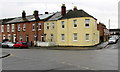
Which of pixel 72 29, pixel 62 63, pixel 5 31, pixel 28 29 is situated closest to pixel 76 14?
pixel 72 29

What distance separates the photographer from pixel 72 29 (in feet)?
134

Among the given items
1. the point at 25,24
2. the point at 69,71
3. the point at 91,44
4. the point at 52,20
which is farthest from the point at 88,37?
the point at 69,71

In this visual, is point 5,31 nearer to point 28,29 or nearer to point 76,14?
point 28,29

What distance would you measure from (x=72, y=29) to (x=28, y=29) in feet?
46.5

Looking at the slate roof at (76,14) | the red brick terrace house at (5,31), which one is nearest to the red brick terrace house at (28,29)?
the red brick terrace house at (5,31)

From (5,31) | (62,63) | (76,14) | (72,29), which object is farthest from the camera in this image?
(5,31)

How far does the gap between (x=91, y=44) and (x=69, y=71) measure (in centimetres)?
2966

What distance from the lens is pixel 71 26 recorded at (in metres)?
41.2

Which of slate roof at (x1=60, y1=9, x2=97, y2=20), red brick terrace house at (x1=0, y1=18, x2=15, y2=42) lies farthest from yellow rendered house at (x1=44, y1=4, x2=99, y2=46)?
red brick terrace house at (x1=0, y1=18, x2=15, y2=42)

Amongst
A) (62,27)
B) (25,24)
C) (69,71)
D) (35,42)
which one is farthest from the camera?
(25,24)

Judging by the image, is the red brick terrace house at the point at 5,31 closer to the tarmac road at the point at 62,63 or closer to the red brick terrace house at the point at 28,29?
the red brick terrace house at the point at 28,29

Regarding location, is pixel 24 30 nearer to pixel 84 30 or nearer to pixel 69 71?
pixel 84 30

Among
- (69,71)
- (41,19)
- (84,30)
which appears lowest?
(69,71)

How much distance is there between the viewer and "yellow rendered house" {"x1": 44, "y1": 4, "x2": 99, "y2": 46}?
3925 centimetres
